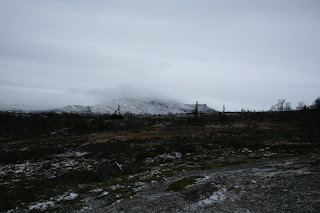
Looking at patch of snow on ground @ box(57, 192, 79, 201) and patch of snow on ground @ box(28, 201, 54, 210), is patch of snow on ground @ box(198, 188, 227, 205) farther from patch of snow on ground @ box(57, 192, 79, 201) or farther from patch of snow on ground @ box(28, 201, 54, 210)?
patch of snow on ground @ box(28, 201, 54, 210)

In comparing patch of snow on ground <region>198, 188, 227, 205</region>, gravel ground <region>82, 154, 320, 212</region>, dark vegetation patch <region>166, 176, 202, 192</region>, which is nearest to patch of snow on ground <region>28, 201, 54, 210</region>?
gravel ground <region>82, 154, 320, 212</region>

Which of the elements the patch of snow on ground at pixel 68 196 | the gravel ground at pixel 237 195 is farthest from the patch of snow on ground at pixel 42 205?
the gravel ground at pixel 237 195

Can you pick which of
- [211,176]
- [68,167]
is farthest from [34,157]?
[211,176]

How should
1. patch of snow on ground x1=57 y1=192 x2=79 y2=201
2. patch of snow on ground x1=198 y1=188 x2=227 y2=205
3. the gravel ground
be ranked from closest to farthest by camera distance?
the gravel ground
patch of snow on ground x1=198 y1=188 x2=227 y2=205
patch of snow on ground x1=57 y1=192 x2=79 y2=201

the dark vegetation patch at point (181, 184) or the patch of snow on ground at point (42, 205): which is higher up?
the dark vegetation patch at point (181, 184)

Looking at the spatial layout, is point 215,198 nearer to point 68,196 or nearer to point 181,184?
point 181,184

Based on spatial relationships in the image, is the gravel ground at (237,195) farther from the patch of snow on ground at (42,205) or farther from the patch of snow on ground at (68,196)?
the patch of snow on ground at (42,205)

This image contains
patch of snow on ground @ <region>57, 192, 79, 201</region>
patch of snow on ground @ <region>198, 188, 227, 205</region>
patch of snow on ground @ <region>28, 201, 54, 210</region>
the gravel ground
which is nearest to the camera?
the gravel ground

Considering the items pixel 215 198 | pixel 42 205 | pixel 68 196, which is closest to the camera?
pixel 215 198

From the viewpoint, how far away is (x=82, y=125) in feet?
188

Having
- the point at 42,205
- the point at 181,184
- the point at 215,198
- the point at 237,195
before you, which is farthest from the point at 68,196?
the point at 237,195

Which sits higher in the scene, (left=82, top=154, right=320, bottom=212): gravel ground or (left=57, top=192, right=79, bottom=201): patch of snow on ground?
(left=82, top=154, right=320, bottom=212): gravel ground

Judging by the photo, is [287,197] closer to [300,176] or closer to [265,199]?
[265,199]

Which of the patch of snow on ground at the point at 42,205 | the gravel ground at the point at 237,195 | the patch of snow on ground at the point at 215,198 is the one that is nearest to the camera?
the gravel ground at the point at 237,195
